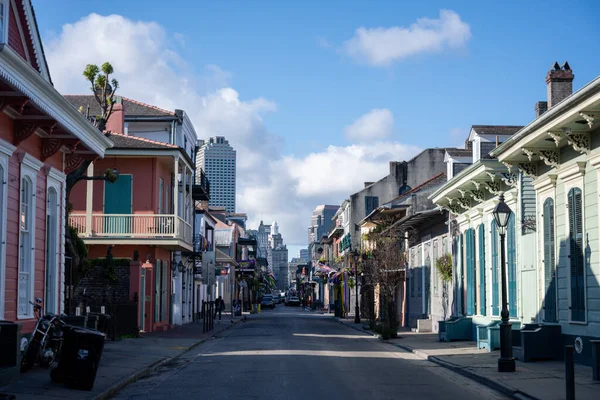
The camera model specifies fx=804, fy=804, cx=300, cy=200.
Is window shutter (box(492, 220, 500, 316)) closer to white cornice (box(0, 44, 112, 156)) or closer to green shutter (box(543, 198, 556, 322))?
green shutter (box(543, 198, 556, 322))

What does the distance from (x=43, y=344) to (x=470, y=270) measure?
15.8 m

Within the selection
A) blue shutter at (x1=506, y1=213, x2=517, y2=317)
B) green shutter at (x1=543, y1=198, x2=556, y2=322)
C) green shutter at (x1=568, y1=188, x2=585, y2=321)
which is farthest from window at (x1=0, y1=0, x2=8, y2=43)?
blue shutter at (x1=506, y1=213, x2=517, y2=317)

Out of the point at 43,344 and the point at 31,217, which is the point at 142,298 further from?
the point at 43,344

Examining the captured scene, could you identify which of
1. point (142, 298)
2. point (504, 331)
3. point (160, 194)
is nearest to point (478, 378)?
point (504, 331)

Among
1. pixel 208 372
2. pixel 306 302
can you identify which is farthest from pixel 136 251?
pixel 306 302

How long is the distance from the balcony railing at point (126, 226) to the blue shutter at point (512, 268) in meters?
15.2

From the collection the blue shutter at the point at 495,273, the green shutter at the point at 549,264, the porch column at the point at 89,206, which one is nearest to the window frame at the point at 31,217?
the green shutter at the point at 549,264

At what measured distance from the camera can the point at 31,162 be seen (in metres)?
17.0

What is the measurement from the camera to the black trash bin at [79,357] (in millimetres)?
13539

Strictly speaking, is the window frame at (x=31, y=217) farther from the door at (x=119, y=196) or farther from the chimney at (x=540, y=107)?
the door at (x=119, y=196)

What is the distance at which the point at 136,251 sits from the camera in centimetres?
3397

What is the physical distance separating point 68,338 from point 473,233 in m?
16.6

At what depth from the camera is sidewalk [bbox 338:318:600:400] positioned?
43.9 feet

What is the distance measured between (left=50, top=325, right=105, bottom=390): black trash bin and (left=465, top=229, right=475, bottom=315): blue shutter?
16.1 meters
